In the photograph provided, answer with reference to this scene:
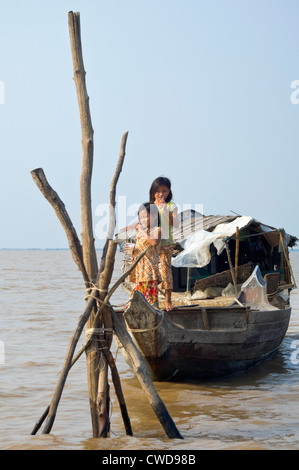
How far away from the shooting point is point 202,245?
8453mm

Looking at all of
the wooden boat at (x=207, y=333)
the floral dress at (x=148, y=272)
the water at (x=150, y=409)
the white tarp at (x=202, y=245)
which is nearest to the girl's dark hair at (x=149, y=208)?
the floral dress at (x=148, y=272)

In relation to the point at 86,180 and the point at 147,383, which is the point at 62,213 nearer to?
the point at 86,180

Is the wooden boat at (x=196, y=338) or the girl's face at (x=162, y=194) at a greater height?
the girl's face at (x=162, y=194)

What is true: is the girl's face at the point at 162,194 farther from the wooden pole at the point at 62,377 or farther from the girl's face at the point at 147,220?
the wooden pole at the point at 62,377

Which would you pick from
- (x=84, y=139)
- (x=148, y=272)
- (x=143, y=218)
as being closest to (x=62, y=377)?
(x=84, y=139)

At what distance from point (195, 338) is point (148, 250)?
1164mm

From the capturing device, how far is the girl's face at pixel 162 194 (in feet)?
18.1

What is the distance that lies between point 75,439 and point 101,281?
133cm

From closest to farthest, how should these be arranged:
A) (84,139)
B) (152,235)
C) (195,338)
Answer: (84,139), (152,235), (195,338)

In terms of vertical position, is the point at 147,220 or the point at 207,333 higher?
the point at 147,220

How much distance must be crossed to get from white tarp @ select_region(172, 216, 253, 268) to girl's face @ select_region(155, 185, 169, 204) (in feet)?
8.98

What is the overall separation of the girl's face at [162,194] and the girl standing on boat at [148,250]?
0.16 meters
